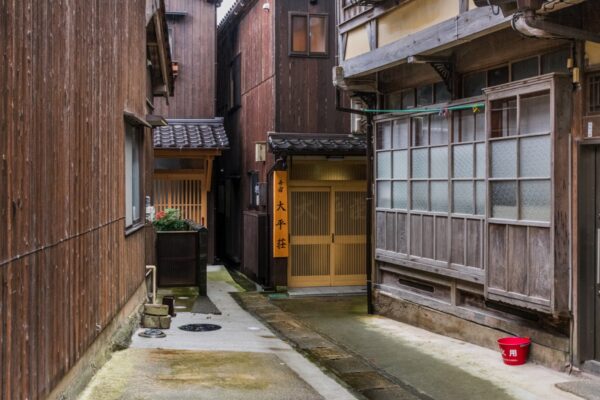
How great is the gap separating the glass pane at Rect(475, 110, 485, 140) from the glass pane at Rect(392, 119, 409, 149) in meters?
2.28

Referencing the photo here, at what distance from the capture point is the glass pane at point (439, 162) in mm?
12047

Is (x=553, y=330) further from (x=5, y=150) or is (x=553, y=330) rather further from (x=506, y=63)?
(x=5, y=150)

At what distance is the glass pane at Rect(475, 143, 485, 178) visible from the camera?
35.8 feet

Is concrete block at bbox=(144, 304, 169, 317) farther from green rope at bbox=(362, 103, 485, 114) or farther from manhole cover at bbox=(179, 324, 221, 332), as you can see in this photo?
green rope at bbox=(362, 103, 485, 114)


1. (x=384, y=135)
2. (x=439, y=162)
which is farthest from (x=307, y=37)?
(x=439, y=162)

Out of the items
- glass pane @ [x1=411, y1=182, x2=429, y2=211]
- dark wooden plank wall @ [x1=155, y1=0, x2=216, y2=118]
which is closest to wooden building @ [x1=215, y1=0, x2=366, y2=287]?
dark wooden plank wall @ [x1=155, y1=0, x2=216, y2=118]

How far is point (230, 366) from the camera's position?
28.4 feet

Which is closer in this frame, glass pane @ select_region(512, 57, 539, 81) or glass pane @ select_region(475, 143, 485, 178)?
glass pane @ select_region(512, 57, 539, 81)

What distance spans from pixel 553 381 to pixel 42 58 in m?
7.37

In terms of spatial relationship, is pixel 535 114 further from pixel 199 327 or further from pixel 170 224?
pixel 170 224

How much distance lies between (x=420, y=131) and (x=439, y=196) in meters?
1.49

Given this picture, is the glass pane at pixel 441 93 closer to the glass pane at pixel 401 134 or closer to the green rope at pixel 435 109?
the green rope at pixel 435 109

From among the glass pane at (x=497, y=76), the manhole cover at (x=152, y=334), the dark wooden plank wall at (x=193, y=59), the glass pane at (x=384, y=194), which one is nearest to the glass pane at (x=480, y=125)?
the glass pane at (x=497, y=76)

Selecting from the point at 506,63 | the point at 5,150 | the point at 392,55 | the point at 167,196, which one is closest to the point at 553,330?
the point at 506,63
